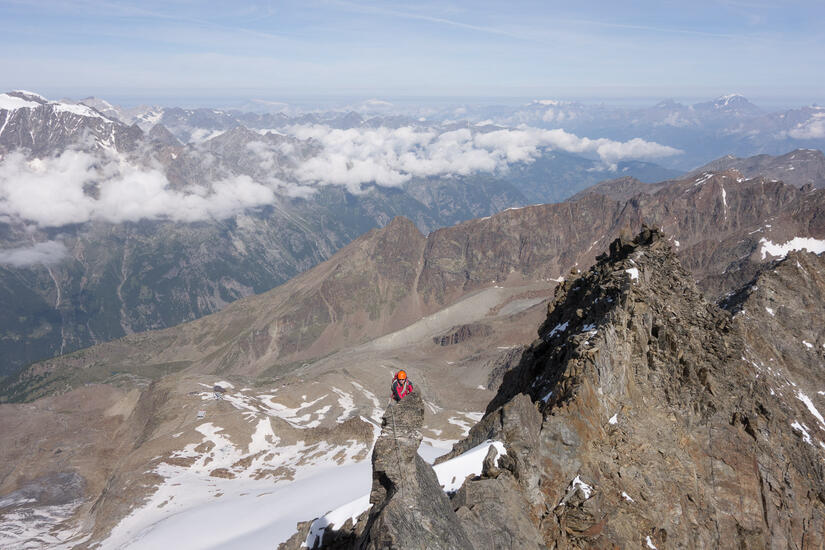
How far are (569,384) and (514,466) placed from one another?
9.57 m

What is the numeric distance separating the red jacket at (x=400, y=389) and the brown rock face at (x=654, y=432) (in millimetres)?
5055

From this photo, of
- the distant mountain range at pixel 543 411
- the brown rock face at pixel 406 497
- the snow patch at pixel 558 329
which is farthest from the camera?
the snow patch at pixel 558 329

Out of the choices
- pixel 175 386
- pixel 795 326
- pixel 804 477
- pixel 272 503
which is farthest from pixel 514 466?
pixel 175 386

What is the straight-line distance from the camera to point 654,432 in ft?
100

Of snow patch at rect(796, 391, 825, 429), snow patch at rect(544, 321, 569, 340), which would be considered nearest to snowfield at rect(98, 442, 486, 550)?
snow patch at rect(544, 321, 569, 340)

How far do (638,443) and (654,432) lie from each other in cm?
233

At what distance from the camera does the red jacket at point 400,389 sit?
704 inches

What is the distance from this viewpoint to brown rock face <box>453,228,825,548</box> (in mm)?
24531

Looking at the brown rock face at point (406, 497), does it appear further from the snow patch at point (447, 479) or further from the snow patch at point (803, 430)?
the snow patch at point (803, 430)

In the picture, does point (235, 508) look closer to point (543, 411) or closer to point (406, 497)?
point (543, 411)

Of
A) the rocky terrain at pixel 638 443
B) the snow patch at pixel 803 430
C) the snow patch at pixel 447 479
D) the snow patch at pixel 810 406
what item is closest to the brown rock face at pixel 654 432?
the rocky terrain at pixel 638 443

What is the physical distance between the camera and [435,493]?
15516 millimetres

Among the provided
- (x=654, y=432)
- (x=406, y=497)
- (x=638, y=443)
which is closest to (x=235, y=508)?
(x=638, y=443)

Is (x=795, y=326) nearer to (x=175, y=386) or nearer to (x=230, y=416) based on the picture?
(x=230, y=416)
